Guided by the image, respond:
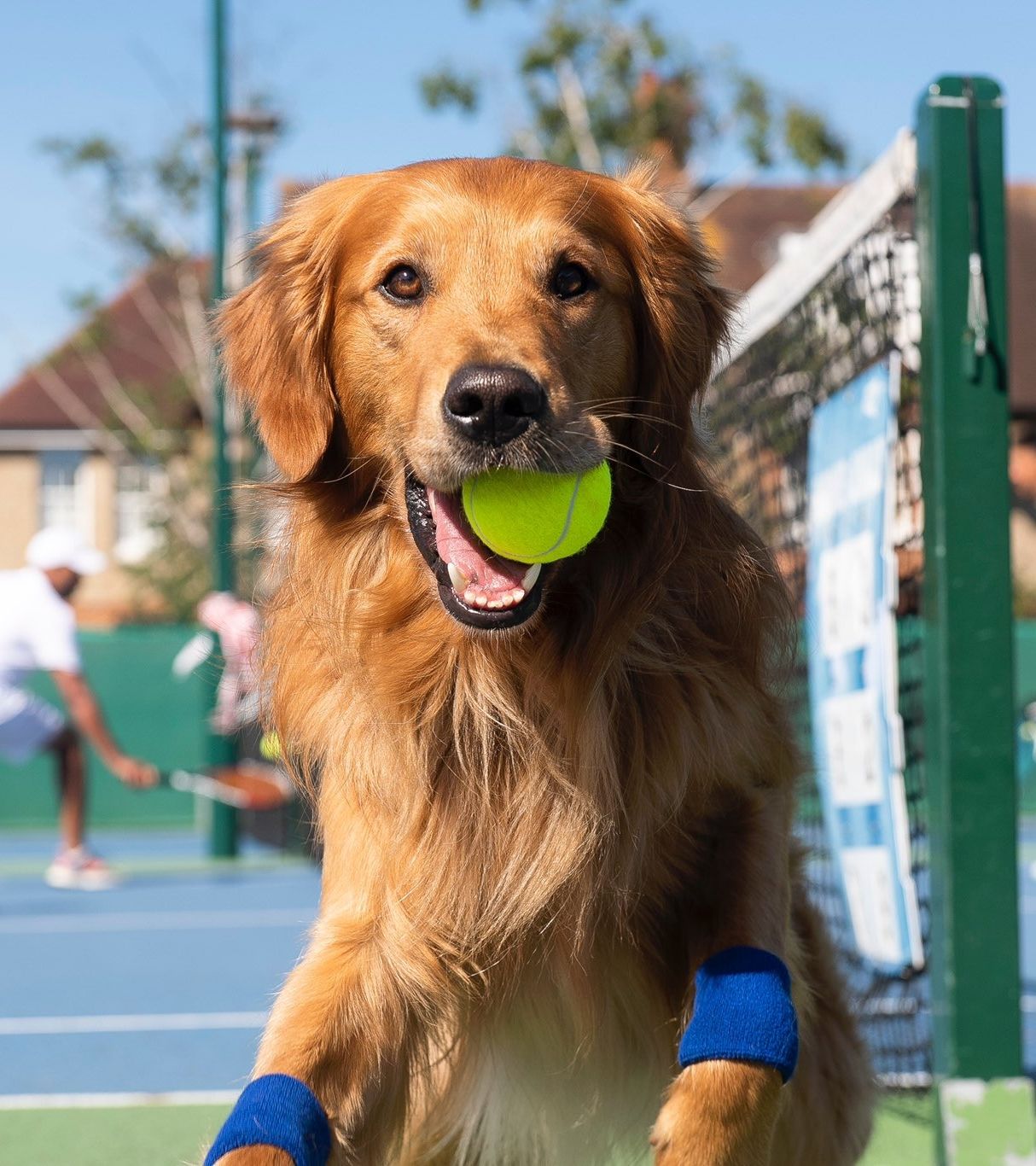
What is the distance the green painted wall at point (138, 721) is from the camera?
15.5 metres

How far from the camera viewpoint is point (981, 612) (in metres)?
3.67

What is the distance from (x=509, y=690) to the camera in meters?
3.06

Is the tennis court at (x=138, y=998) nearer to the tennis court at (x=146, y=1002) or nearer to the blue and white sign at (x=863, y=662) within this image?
the tennis court at (x=146, y=1002)

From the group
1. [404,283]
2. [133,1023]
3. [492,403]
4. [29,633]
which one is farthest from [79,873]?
[492,403]

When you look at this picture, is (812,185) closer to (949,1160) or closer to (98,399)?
(98,399)

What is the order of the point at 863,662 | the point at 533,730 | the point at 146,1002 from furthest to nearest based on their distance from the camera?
the point at 146,1002, the point at 863,662, the point at 533,730

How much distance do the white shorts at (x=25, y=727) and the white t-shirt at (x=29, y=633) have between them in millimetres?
10

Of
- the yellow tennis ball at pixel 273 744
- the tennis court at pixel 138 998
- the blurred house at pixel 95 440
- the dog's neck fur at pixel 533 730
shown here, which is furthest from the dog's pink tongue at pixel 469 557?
the blurred house at pixel 95 440

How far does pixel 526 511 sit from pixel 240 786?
1000cm

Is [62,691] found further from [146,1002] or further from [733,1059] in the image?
[733,1059]

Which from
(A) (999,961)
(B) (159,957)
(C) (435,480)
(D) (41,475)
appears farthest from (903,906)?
(D) (41,475)

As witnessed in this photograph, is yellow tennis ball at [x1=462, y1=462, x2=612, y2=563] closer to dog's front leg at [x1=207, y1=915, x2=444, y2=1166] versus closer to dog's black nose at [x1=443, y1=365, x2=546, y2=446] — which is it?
dog's black nose at [x1=443, y1=365, x2=546, y2=446]

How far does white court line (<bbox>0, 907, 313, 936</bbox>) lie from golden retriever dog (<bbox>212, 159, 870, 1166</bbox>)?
673cm

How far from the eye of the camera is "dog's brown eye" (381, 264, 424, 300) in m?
3.09
